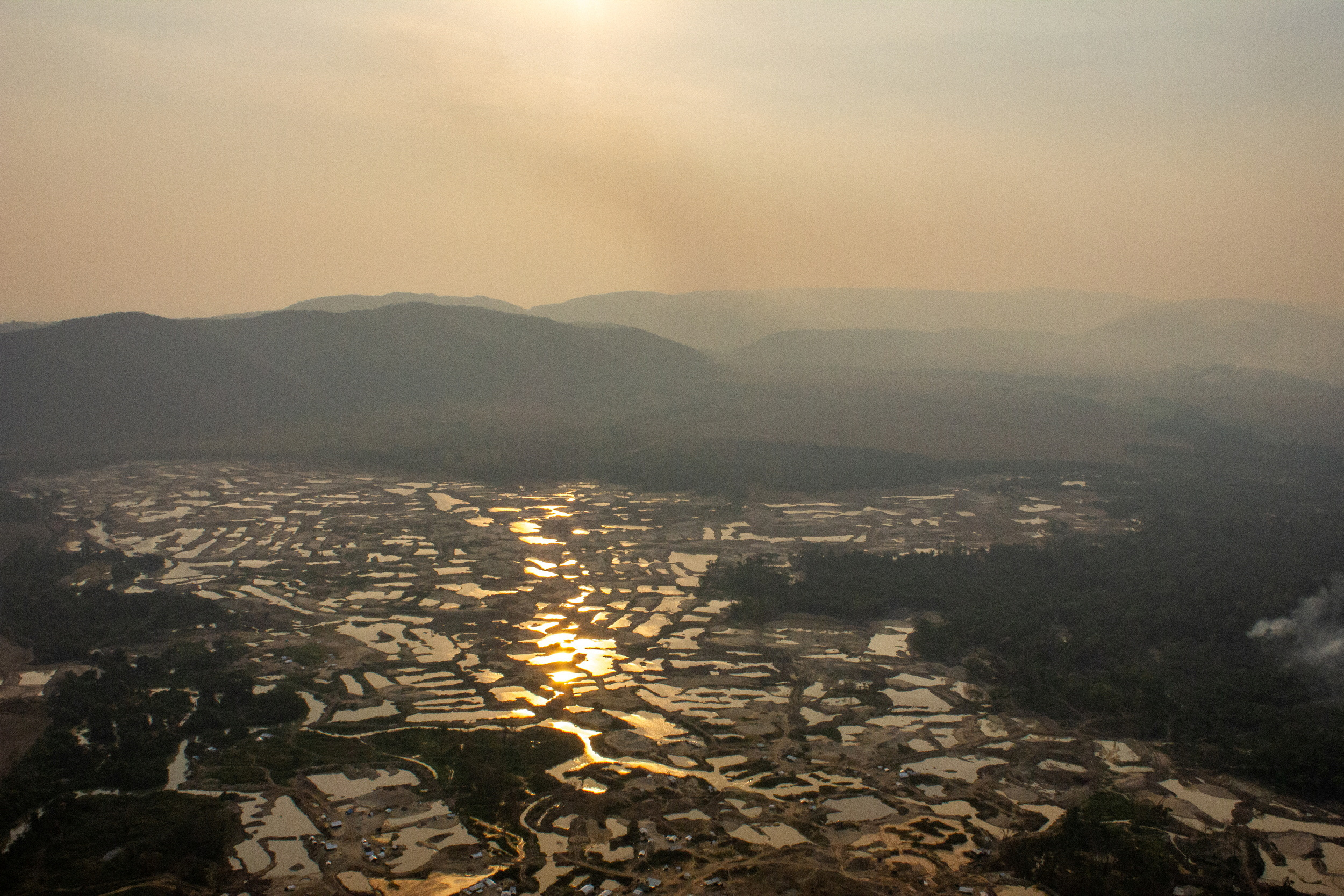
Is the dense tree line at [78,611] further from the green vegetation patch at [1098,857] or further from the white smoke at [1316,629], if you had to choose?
the white smoke at [1316,629]

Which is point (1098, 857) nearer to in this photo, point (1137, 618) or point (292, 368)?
point (1137, 618)

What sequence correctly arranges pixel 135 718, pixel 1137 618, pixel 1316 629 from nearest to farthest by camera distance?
pixel 135 718 → pixel 1316 629 → pixel 1137 618

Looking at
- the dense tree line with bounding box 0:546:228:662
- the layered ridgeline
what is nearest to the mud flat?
the dense tree line with bounding box 0:546:228:662

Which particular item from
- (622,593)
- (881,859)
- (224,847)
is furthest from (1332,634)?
(224,847)

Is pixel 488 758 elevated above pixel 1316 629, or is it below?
below

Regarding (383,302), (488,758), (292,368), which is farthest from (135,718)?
(383,302)

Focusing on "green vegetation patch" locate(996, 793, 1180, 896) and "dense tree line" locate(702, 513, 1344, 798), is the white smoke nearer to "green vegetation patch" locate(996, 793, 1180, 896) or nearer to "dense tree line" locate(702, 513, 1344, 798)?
"dense tree line" locate(702, 513, 1344, 798)

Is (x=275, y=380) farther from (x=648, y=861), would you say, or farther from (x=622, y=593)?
(x=648, y=861)
